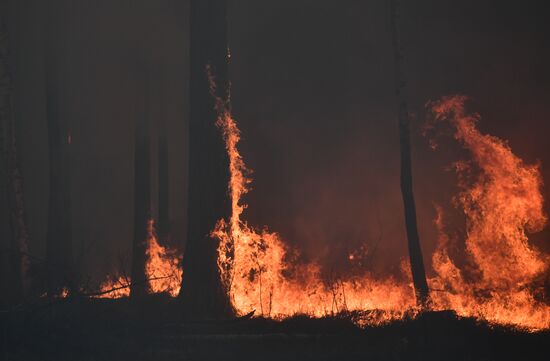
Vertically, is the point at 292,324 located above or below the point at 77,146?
below

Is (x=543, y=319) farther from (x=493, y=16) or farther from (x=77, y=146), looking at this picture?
(x=77, y=146)

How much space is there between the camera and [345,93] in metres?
29.0

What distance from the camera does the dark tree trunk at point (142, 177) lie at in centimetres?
1784

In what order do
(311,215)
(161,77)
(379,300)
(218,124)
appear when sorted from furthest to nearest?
(311,215), (161,77), (379,300), (218,124)

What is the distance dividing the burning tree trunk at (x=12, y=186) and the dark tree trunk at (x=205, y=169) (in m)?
7.06

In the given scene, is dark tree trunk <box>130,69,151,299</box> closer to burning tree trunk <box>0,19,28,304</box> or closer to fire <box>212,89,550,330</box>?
fire <box>212,89,550,330</box>

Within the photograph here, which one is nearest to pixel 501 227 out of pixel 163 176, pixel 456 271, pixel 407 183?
pixel 456 271

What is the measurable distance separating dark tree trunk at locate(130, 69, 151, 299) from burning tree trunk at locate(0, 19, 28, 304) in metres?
3.32

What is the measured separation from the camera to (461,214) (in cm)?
2509

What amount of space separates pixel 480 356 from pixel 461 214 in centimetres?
1556

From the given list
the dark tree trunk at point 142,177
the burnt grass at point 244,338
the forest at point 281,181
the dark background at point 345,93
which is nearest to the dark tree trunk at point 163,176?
the forest at point 281,181

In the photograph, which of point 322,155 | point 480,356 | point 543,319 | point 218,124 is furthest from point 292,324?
point 322,155

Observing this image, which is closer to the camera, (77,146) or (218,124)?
(218,124)

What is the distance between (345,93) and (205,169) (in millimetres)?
16357
